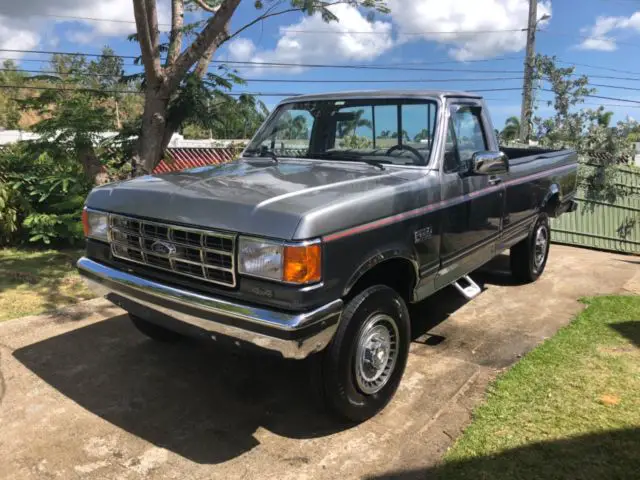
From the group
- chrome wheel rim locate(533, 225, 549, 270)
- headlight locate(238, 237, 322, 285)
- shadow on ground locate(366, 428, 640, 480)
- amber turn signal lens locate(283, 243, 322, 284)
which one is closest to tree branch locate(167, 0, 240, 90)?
headlight locate(238, 237, 322, 285)

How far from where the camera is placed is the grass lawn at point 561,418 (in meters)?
2.82

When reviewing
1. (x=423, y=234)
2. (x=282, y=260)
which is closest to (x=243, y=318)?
(x=282, y=260)

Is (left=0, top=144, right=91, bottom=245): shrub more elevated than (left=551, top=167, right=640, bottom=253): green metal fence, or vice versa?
(left=0, top=144, right=91, bottom=245): shrub

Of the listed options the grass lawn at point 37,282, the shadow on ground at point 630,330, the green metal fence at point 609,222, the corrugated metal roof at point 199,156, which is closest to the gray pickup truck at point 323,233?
the shadow on ground at point 630,330

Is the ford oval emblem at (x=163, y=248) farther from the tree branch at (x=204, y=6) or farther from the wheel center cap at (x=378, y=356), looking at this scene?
the tree branch at (x=204, y=6)

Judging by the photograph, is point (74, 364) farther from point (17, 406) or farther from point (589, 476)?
point (589, 476)

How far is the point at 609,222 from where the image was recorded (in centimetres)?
1135

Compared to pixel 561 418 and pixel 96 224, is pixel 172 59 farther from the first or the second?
pixel 561 418

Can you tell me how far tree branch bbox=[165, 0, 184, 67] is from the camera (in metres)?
6.56

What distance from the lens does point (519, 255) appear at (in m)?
6.13

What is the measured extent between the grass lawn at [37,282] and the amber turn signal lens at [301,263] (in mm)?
3739

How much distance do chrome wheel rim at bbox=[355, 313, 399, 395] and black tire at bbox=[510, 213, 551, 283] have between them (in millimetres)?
3252

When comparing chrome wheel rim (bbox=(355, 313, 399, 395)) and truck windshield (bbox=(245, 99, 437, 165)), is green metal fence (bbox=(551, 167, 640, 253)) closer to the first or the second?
truck windshield (bbox=(245, 99, 437, 165))

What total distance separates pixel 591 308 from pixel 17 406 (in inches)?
202
